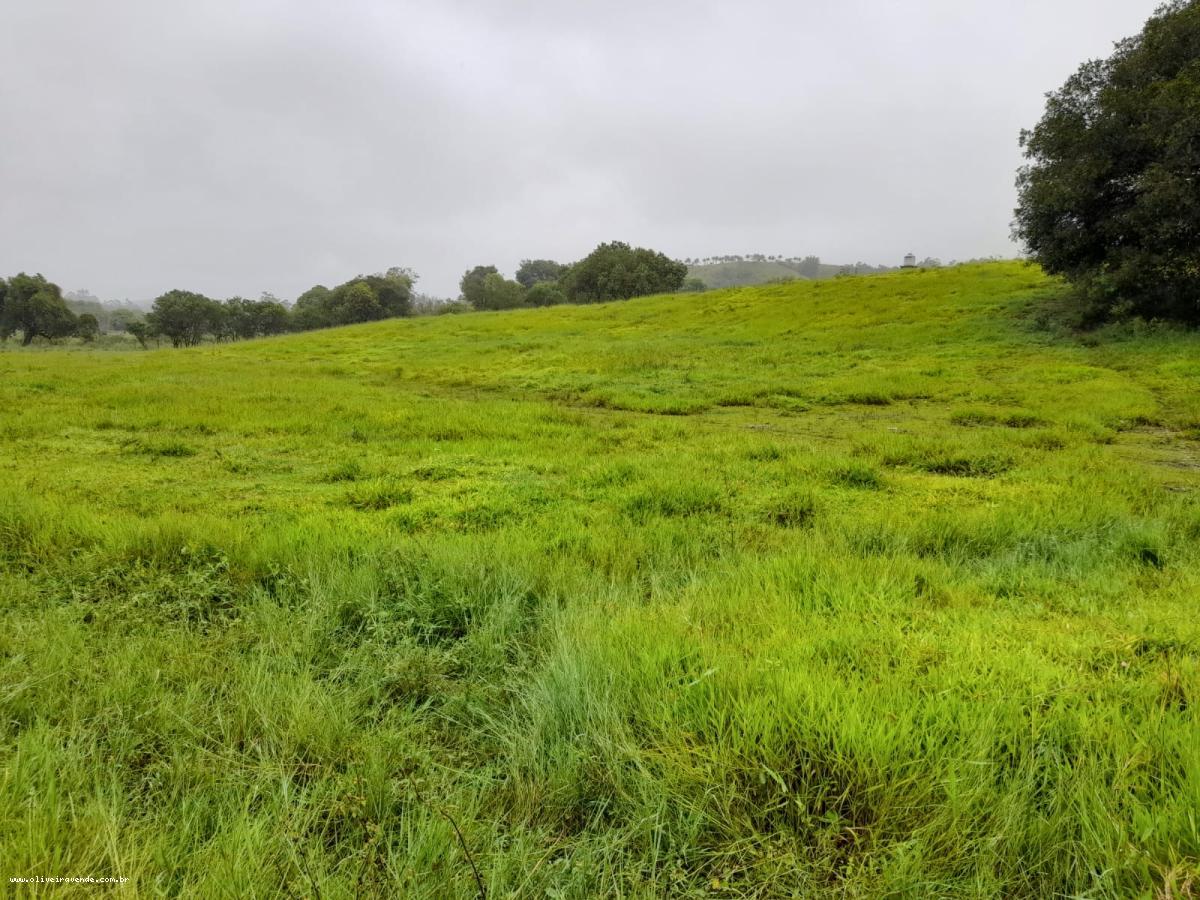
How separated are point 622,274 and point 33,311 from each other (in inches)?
3228

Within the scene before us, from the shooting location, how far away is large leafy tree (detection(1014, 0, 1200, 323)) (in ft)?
59.9

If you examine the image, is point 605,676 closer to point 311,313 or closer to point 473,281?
point 311,313

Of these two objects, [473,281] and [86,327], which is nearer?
[86,327]

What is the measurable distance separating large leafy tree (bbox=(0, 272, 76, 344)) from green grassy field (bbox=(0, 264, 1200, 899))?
100 meters

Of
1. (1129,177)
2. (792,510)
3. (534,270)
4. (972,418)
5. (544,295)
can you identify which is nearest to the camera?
(792,510)

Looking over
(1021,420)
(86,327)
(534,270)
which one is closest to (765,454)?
(1021,420)

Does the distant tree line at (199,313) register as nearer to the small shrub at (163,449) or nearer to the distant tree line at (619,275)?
the distant tree line at (619,275)

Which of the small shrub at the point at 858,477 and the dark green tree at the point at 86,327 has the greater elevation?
the dark green tree at the point at 86,327

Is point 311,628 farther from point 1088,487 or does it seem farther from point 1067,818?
point 1088,487

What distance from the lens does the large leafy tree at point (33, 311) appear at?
7706 cm

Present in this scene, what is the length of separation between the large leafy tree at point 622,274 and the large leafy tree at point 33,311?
72.8 meters

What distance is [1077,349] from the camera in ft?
67.6

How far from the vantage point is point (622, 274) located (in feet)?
242

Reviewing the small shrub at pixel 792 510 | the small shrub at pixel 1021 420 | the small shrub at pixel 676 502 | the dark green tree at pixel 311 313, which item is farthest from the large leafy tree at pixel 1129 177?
the dark green tree at pixel 311 313
